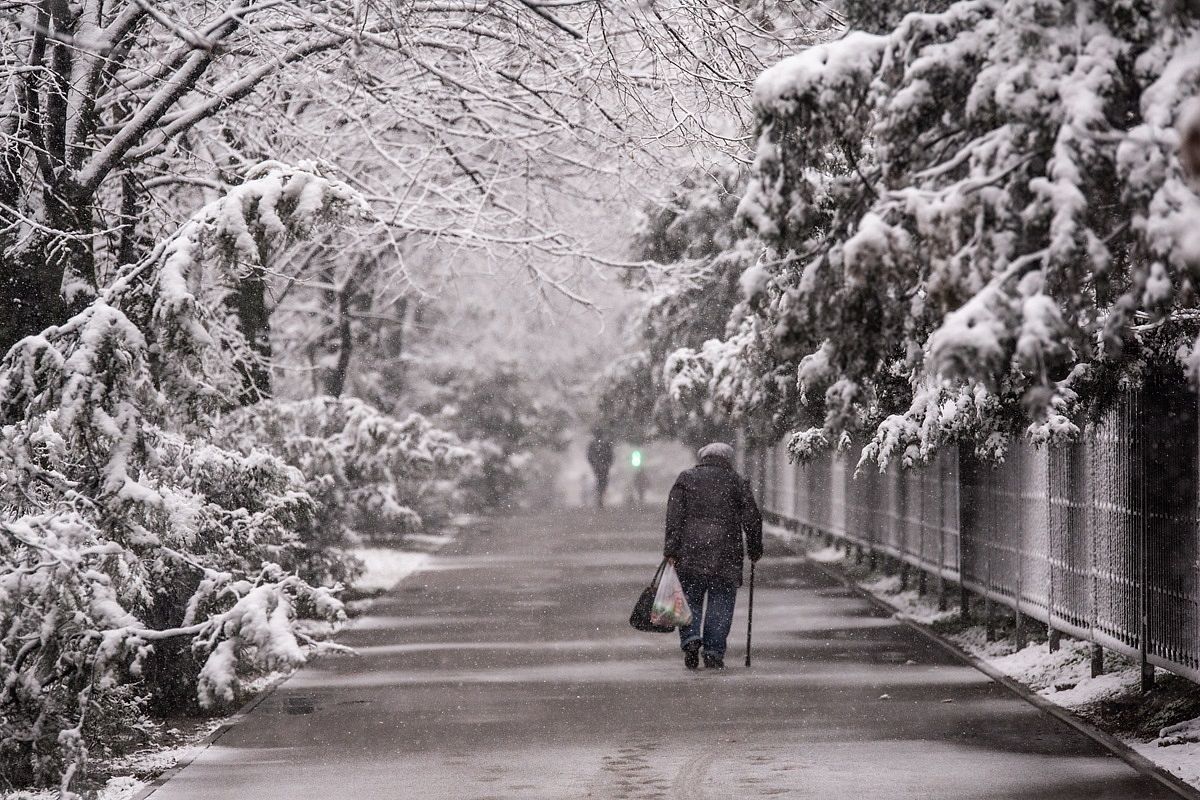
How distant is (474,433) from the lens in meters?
45.2

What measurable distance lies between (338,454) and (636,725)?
910 cm

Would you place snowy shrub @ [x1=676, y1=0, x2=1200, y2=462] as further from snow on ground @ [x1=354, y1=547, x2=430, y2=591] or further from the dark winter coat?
snow on ground @ [x1=354, y1=547, x2=430, y2=591]

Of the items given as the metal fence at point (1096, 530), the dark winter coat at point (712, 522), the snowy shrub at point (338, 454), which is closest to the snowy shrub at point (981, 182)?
the metal fence at point (1096, 530)

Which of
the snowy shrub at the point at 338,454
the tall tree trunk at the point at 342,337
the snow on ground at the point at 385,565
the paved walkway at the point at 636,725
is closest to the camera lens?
the paved walkway at the point at 636,725

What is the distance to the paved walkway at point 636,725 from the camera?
27.4 feet

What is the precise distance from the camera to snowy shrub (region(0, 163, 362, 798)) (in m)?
7.12

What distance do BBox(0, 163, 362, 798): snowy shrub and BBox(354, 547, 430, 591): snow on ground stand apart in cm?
1235

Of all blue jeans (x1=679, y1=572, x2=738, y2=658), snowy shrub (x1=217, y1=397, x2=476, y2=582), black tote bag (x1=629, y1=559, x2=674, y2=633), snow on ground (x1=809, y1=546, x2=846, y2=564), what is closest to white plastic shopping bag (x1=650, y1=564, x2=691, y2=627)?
black tote bag (x1=629, y1=559, x2=674, y2=633)

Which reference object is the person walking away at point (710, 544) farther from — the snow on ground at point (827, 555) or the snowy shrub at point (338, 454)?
the snow on ground at point (827, 555)

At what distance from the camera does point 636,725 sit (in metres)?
10.2

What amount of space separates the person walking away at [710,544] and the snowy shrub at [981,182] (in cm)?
658

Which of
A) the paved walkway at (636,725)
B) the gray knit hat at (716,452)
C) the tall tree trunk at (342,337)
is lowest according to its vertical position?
the paved walkway at (636,725)

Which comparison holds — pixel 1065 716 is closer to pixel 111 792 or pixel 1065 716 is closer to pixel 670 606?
pixel 670 606

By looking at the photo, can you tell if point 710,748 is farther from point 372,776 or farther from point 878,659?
point 878,659
